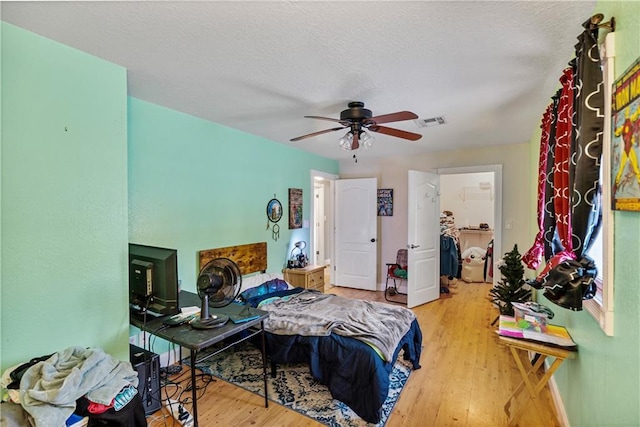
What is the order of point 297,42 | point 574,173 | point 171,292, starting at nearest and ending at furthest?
point 574,173 < point 297,42 < point 171,292

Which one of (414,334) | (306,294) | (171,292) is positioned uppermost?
(171,292)

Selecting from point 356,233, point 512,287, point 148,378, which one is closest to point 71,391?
point 148,378

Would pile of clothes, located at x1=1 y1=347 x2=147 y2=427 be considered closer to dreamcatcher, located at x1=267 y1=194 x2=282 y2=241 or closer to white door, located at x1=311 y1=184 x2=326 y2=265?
dreamcatcher, located at x1=267 y1=194 x2=282 y2=241

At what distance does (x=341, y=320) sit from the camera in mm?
2543

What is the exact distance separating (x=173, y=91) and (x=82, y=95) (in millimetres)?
714

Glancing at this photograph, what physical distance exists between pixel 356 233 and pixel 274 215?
1809 millimetres

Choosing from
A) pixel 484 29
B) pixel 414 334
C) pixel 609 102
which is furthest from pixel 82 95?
pixel 414 334

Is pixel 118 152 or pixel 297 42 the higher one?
pixel 297 42

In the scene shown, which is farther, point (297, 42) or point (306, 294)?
point (306, 294)

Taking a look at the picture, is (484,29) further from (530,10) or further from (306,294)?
(306,294)

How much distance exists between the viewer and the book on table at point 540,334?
1773mm

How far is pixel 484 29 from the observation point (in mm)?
1535

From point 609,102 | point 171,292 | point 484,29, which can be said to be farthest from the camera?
point 171,292

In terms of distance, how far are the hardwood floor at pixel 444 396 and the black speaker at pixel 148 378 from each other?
0.08 m
